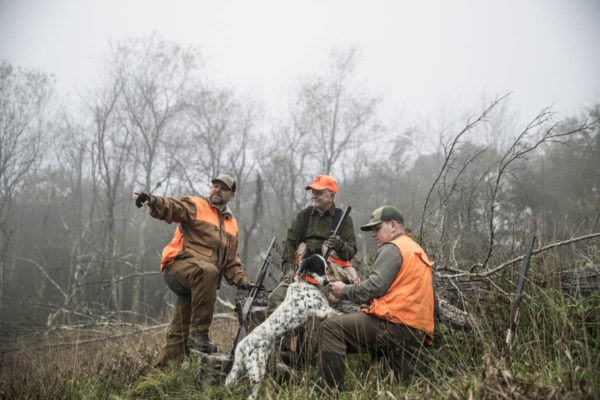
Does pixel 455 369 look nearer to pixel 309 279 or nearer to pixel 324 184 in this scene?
pixel 309 279

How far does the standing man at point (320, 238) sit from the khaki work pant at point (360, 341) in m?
1.09

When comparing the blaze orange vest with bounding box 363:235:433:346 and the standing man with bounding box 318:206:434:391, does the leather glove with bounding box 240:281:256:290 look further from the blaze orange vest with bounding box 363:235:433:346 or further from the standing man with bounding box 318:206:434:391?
the blaze orange vest with bounding box 363:235:433:346

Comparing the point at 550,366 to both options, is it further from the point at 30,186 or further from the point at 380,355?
the point at 30,186

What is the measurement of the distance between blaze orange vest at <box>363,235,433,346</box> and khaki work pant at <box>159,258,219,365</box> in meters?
1.85

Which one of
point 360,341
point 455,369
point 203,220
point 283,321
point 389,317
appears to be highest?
point 203,220

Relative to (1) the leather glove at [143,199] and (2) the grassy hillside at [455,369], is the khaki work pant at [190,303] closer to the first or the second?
(2) the grassy hillside at [455,369]

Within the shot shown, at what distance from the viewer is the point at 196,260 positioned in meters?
4.10

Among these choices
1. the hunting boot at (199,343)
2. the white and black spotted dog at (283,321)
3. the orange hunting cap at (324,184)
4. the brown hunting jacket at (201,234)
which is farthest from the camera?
the orange hunting cap at (324,184)

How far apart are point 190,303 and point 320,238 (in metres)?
1.79

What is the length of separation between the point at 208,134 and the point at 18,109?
9.27 metres

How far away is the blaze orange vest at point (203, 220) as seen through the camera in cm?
420

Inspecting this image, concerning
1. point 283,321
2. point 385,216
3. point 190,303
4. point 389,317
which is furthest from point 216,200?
point 389,317

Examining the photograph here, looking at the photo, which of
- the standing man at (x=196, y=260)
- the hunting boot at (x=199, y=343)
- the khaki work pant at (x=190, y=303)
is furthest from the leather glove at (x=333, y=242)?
the hunting boot at (x=199, y=343)

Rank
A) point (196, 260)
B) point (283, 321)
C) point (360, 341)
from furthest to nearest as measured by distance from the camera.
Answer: point (196, 260) → point (283, 321) → point (360, 341)
